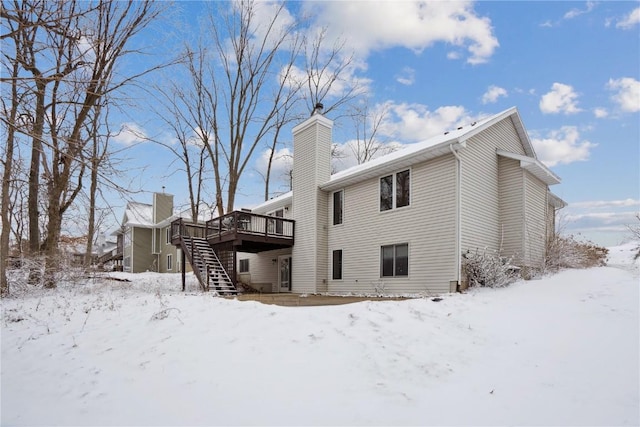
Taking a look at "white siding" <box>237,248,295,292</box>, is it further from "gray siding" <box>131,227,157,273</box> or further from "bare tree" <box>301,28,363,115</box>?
"gray siding" <box>131,227,157,273</box>

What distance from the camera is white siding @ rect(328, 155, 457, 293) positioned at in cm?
1098

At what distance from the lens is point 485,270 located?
34.8ft

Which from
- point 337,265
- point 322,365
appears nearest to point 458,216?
point 337,265

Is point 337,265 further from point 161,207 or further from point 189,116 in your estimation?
point 161,207

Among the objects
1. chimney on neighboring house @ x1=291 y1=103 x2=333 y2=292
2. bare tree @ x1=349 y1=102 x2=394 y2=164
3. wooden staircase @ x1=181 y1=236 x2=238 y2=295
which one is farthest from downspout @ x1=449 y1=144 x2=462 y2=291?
bare tree @ x1=349 y1=102 x2=394 y2=164

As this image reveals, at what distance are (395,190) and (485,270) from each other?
3724mm

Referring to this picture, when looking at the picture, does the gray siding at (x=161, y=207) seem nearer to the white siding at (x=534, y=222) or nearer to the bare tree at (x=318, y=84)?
the bare tree at (x=318, y=84)

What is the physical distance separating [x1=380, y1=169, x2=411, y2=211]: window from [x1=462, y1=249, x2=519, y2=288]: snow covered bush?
2562 millimetres

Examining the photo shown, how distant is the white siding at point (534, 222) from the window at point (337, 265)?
610 cm

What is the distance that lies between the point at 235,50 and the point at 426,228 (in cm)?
1783

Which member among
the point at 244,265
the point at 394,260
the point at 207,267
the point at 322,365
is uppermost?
the point at 394,260

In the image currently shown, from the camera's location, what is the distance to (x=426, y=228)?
11516 mm

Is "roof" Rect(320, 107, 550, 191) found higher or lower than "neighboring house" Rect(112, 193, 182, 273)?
higher

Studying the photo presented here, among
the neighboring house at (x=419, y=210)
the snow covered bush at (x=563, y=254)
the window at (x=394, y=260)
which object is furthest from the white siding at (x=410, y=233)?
the snow covered bush at (x=563, y=254)
